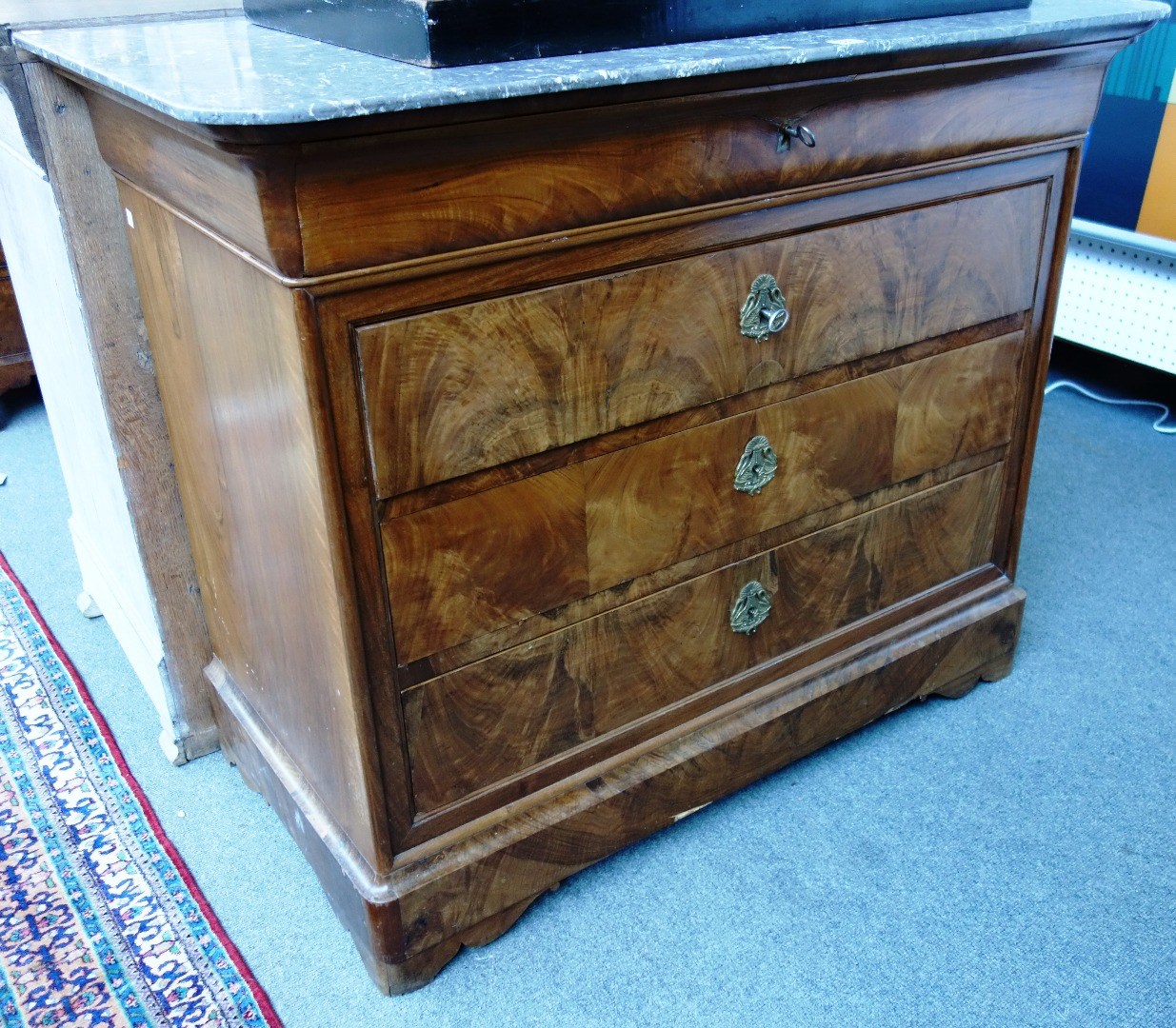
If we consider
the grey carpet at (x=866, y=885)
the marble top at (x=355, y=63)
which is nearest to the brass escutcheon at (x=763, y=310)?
the marble top at (x=355, y=63)

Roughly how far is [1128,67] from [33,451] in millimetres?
2580

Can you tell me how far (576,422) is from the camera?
1134 millimetres

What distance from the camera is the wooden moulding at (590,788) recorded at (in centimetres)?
123

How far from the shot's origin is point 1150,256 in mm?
2371

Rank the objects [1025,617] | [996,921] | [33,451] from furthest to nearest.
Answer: [33,451]
[1025,617]
[996,921]

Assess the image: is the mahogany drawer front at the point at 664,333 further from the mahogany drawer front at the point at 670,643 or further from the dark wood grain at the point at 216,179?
the mahogany drawer front at the point at 670,643

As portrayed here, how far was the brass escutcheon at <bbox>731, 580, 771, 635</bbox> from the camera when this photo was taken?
1388mm

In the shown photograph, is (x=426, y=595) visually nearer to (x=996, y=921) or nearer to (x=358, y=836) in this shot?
(x=358, y=836)

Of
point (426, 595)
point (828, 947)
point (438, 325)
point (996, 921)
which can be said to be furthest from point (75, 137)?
point (996, 921)

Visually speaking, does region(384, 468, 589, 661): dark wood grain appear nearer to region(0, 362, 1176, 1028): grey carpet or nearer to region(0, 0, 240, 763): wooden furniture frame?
region(0, 362, 1176, 1028): grey carpet

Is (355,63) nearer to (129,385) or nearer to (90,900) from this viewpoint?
(129,385)

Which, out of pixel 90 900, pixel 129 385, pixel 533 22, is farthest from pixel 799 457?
pixel 90 900

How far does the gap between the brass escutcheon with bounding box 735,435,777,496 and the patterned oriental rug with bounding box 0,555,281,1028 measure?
0.82m

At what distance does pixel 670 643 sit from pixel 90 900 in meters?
0.80
